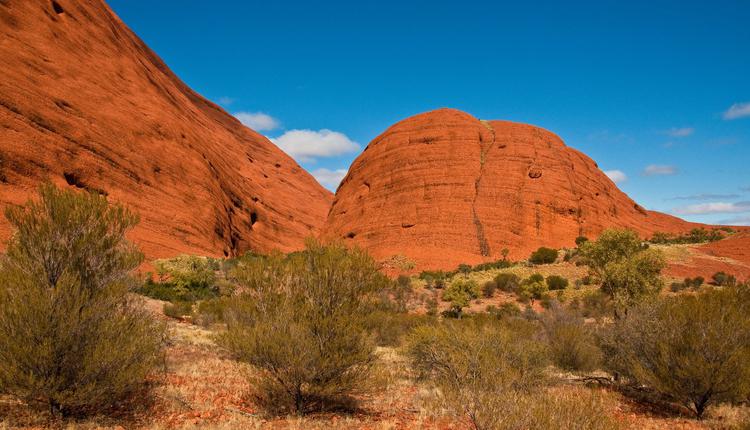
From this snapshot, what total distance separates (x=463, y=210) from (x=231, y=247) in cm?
2428

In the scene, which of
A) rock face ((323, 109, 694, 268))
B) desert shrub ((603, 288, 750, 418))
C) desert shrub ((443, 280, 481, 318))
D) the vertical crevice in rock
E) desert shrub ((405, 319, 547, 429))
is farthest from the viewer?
rock face ((323, 109, 694, 268))

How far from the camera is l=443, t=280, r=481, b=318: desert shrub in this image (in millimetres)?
23047

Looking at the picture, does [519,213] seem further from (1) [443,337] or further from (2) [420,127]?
(1) [443,337]

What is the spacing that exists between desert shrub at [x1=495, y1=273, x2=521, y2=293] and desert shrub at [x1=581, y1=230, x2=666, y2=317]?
43.5 ft

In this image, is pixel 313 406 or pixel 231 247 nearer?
pixel 313 406

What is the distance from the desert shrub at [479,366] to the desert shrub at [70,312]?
417 centimetres

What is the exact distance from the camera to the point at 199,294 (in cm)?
2438

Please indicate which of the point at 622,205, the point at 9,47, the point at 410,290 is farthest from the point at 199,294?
the point at 622,205

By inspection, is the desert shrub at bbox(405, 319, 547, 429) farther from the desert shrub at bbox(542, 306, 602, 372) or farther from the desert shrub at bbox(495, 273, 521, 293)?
the desert shrub at bbox(495, 273, 521, 293)

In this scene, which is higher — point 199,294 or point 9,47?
point 9,47

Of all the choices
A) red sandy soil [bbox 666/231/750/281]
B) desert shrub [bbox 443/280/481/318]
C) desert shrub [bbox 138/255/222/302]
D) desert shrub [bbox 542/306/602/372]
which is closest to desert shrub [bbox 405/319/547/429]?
desert shrub [bbox 542/306/602/372]

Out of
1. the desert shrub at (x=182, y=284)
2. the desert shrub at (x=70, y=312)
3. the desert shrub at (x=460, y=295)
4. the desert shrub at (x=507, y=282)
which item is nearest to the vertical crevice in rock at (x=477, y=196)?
the desert shrub at (x=507, y=282)

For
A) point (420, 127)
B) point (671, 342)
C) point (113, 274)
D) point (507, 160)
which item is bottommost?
point (671, 342)

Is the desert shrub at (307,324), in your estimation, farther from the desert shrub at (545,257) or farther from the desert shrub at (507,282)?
the desert shrub at (545,257)
